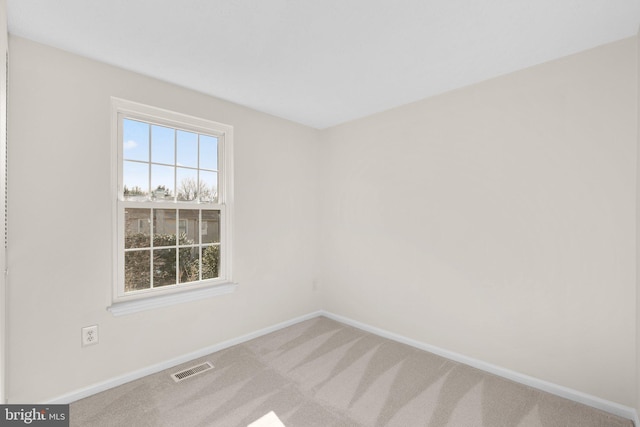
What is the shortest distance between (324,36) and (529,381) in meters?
2.96

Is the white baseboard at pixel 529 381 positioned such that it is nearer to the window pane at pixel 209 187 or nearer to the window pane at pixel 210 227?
the window pane at pixel 210 227

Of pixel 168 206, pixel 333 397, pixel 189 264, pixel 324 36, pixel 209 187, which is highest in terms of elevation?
pixel 324 36

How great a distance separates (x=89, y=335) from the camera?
221cm

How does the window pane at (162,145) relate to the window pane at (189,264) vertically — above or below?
above

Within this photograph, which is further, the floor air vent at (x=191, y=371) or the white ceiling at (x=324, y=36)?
the floor air vent at (x=191, y=371)

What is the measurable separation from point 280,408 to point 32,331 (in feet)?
5.69

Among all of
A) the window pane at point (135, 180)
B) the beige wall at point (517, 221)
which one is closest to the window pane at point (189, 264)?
the window pane at point (135, 180)

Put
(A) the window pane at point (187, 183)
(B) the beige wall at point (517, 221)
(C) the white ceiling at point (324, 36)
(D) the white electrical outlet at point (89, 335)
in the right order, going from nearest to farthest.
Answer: (C) the white ceiling at point (324, 36), (B) the beige wall at point (517, 221), (D) the white electrical outlet at point (89, 335), (A) the window pane at point (187, 183)

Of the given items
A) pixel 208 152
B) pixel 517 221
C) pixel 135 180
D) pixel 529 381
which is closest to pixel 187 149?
pixel 208 152

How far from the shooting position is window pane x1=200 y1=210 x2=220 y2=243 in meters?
2.92

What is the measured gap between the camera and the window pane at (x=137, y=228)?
245 centimetres

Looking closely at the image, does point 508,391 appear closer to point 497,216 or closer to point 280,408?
point 497,216

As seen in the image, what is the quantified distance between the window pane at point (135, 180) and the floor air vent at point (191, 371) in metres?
1.50

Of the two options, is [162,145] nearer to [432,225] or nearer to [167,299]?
[167,299]
